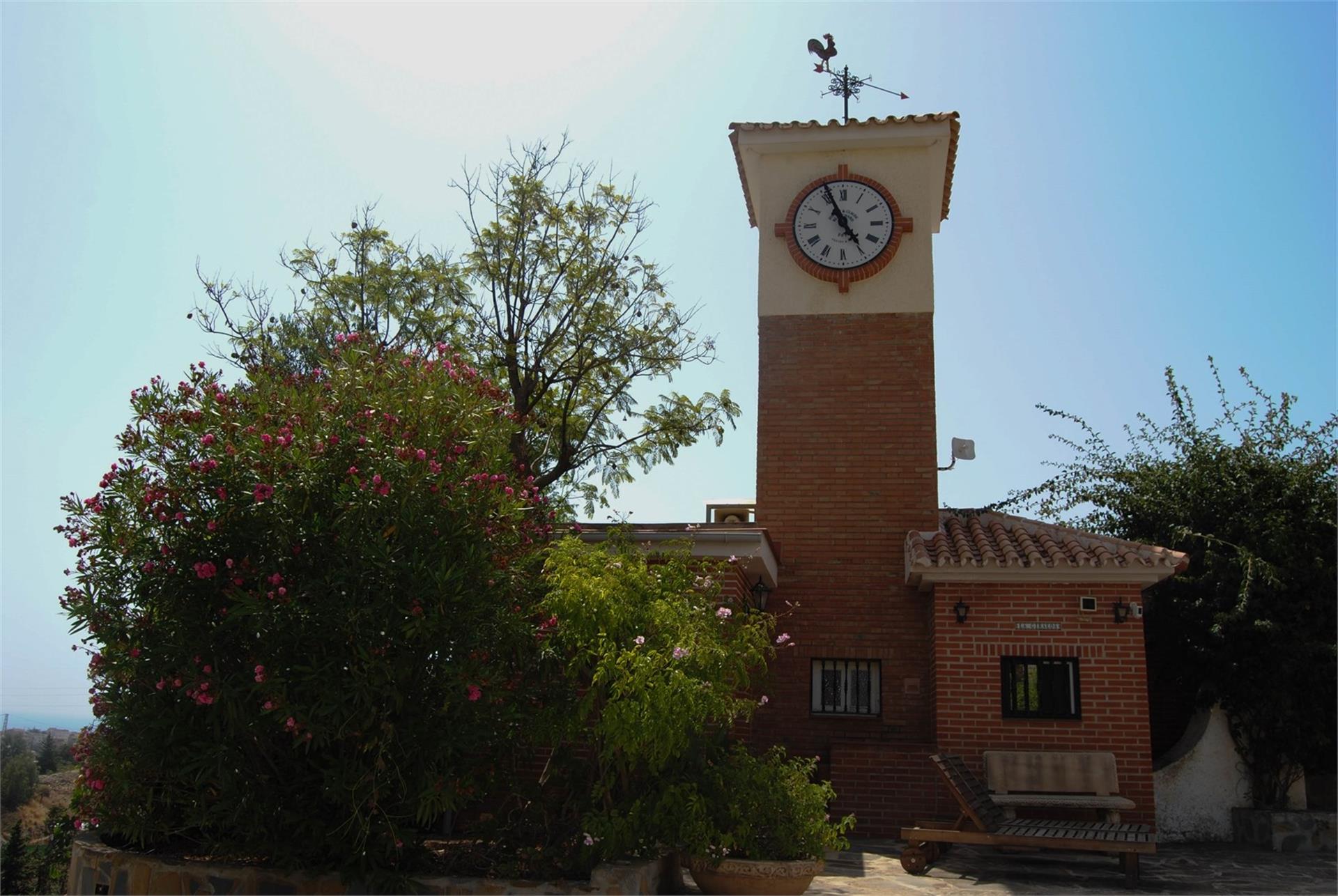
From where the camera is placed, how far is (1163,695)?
1326 centimetres

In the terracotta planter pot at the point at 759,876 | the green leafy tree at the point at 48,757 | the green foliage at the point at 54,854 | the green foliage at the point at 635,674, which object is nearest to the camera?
the green foliage at the point at 635,674

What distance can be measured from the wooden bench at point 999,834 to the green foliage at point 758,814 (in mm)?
1635

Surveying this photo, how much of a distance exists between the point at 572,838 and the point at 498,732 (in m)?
0.87

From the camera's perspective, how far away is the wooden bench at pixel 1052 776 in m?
10.0

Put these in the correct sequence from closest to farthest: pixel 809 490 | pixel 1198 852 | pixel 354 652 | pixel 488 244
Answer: pixel 354 652
pixel 1198 852
pixel 809 490
pixel 488 244

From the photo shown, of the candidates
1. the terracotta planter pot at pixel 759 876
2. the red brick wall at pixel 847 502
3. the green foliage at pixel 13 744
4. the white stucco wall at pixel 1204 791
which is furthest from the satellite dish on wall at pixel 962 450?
the green foliage at pixel 13 744

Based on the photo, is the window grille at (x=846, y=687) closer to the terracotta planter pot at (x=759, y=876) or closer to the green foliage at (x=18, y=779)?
the terracotta planter pot at (x=759, y=876)

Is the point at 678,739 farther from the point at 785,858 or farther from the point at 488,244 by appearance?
the point at 488,244

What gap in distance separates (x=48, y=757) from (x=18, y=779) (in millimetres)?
1244

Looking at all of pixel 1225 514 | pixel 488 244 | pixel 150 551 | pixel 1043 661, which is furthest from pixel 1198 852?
pixel 488 244

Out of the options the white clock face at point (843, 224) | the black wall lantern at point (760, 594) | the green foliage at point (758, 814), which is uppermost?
the white clock face at point (843, 224)

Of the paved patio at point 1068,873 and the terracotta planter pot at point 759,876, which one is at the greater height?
the terracotta planter pot at point 759,876

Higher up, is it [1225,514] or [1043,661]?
[1225,514]

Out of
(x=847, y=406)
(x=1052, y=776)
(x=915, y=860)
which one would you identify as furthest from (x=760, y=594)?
(x=915, y=860)
